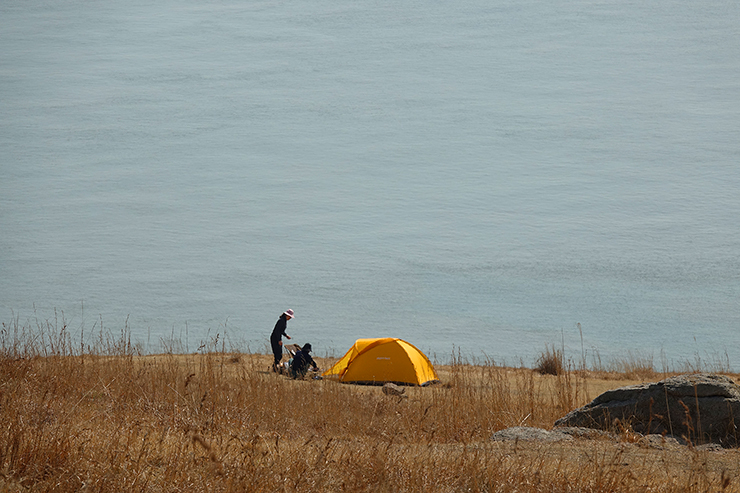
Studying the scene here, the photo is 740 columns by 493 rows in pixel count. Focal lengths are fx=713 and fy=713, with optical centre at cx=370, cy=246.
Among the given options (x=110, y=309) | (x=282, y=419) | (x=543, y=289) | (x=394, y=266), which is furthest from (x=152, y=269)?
(x=282, y=419)

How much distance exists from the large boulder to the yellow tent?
35.1ft

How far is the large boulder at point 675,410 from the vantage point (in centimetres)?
879

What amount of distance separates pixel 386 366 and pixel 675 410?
39.1 feet

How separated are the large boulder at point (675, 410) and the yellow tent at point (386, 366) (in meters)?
10.7

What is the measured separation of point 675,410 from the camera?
30.2 feet

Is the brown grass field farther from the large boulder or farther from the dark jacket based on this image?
the dark jacket

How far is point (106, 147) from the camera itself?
7638 inches

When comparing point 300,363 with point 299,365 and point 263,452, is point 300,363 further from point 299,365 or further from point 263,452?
point 263,452

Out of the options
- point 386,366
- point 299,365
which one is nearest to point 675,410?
point 299,365

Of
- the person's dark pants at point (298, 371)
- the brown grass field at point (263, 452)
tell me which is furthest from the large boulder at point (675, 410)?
the person's dark pants at point (298, 371)

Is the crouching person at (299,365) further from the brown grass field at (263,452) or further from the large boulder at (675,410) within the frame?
the large boulder at (675,410)

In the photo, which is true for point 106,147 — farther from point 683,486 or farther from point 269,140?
point 683,486

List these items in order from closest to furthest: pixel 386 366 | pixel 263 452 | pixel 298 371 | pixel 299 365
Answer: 1. pixel 263 452
2. pixel 298 371
3. pixel 299 365
4. pixel 386 366

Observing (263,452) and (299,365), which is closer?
(263,452)
